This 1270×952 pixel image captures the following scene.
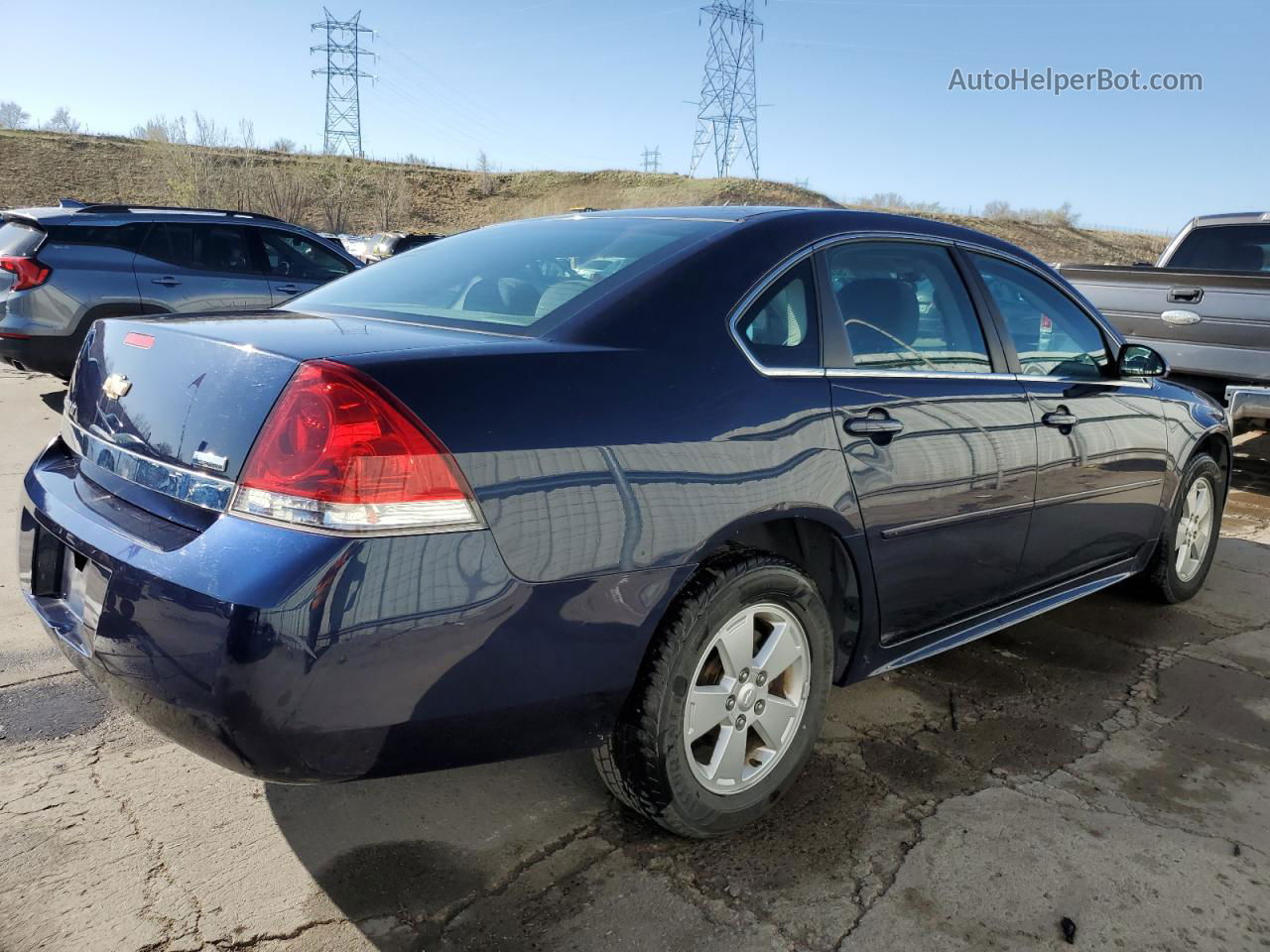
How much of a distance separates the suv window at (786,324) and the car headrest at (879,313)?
153mm

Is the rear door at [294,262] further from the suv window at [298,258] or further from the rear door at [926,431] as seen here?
the rear door at [926,431]

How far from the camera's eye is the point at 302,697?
6.04 ft

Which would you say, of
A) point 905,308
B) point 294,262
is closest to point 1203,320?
point 905,308

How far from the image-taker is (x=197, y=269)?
8.07 meters

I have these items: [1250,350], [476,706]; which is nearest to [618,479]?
[476,706]

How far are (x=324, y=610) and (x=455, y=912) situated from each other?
0.84 meters

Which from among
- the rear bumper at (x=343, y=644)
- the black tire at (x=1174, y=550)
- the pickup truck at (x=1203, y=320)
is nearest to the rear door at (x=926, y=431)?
the rear bumper at (x=343, y=644)

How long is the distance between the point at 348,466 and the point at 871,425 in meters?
1.47

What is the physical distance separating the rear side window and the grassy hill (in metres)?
37.7

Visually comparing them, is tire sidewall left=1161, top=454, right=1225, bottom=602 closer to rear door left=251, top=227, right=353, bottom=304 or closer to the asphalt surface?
the asphalt surface

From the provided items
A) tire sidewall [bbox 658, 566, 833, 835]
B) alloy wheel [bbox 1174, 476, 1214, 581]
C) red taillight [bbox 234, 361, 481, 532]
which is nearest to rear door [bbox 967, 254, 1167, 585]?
alloy wheel [bbox 1174, 476, 1214, 581]

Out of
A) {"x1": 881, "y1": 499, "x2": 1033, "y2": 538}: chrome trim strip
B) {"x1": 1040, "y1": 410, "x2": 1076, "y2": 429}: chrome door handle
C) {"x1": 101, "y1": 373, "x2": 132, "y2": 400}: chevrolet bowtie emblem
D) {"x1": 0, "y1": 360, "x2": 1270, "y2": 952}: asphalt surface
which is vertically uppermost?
{"x1": 101, "y1": 373, "x2": 132, "y2": 400}: chevrolet bowtie emblem

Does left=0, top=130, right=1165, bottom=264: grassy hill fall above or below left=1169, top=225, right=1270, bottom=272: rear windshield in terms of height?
above

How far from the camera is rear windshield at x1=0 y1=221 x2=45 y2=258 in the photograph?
7325 millimetres
